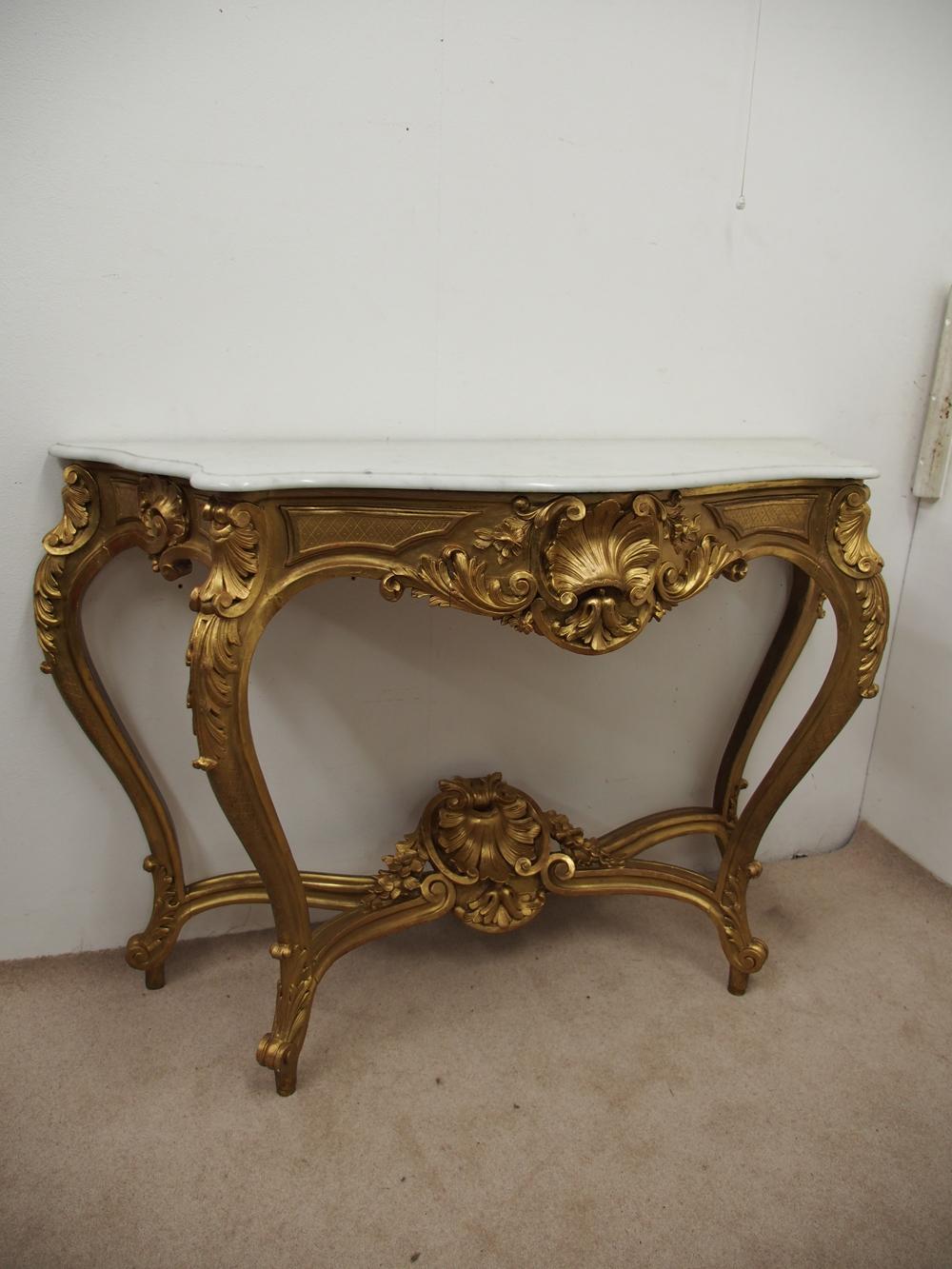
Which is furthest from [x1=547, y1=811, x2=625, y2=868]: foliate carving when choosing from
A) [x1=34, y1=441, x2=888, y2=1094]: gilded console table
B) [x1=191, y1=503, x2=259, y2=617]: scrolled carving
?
[x1=191, y1=503, x2=259, y2=617]: scrolled carving

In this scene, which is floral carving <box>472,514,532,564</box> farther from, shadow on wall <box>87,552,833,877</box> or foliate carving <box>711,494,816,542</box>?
shadow on wall <box>87,552,833,877</box>

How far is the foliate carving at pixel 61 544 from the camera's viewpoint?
124 centimetres

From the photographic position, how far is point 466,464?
1109 millimetres

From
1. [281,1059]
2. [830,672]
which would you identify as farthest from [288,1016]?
[830,672]

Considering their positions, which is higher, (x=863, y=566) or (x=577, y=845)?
(x=863, y=566)

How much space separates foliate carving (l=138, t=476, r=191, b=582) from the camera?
1096 mm

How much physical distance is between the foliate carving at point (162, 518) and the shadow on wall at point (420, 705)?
0.22 metres

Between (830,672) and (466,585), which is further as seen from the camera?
(830,672)

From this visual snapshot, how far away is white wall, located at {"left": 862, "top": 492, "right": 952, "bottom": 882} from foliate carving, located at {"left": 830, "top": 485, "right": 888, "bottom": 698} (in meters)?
0.49

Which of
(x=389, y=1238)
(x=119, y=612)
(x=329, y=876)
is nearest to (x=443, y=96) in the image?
(x=119, y=612)

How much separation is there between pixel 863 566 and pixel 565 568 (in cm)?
47

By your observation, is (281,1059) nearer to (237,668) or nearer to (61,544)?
(237,668)

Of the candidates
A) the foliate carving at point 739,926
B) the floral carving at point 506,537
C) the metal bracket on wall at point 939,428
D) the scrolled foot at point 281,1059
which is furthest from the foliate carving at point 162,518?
the metal bracket on wall at point 939,428

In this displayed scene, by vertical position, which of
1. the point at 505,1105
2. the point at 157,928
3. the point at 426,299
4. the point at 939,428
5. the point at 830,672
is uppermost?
the point at 426,299
